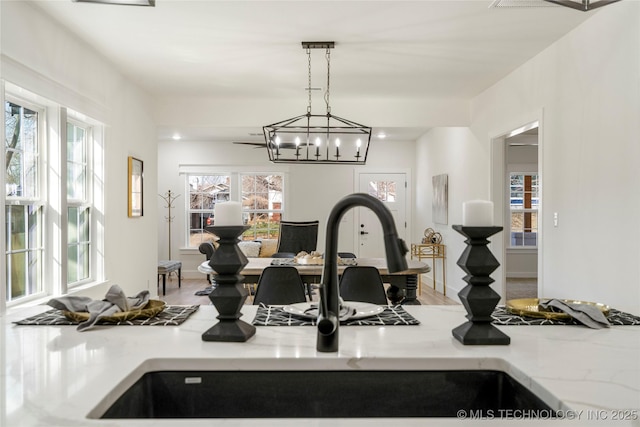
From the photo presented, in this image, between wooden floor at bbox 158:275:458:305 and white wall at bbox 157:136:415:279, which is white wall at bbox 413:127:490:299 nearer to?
wooden floor at bbox 158:275:458:305

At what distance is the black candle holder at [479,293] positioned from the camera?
1080 mm

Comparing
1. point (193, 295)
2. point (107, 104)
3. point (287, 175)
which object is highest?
point (107, 104)

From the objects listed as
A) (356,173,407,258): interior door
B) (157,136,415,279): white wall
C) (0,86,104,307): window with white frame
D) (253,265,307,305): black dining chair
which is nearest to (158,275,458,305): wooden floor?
(157,136,415,279): white wall

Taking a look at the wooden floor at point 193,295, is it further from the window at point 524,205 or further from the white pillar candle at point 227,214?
the white pillar candle at point 227,214

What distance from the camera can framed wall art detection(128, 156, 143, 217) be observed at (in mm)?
4629

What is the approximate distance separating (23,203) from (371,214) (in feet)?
20.6

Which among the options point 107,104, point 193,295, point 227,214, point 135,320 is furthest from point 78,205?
point 227,214

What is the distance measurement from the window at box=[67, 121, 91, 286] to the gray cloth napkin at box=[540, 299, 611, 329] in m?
3.53

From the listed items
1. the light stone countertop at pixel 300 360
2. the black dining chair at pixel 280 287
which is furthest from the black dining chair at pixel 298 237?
the light stone countertop at pixel 300 360

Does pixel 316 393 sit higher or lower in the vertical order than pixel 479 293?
lower

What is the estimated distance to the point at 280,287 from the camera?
2.80 meters

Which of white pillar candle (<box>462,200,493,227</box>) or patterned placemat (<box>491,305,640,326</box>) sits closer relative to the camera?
white pillar candle (<box>462,200,493,227</box>)

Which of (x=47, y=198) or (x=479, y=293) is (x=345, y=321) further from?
(x=47, y=198)

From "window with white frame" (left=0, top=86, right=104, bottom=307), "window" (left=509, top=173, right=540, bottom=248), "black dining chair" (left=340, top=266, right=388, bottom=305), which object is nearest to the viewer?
"black dining chair" (left=340, top=266, right=388, bottom=305)
